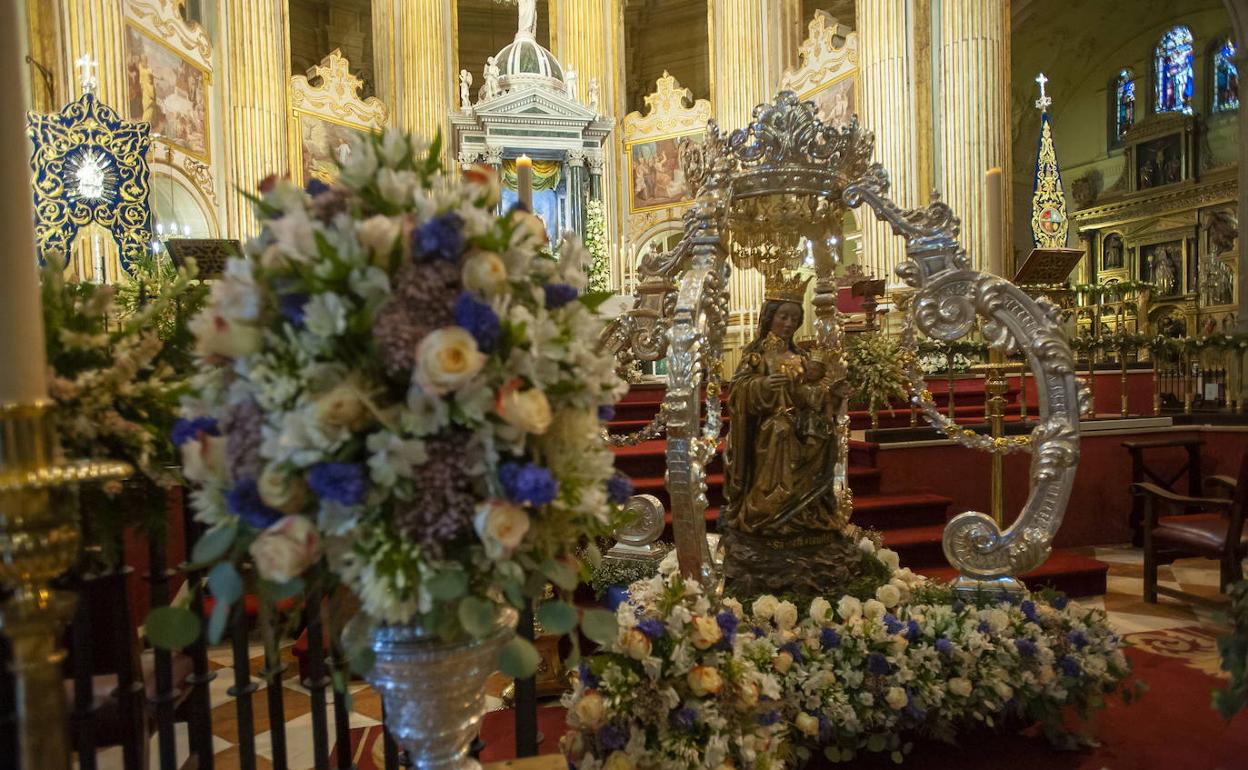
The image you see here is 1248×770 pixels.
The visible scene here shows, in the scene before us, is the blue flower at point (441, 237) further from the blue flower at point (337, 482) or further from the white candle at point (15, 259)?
the white candle at point (15, 259)

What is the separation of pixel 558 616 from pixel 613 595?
104 inches

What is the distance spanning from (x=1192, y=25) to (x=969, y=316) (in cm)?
1847

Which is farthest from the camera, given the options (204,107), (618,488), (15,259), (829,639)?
(204,107)

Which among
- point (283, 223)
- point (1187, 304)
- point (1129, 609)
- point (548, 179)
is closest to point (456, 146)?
point (548, 179)

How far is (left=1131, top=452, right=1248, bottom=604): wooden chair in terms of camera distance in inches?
167

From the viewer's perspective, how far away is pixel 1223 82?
15.7m

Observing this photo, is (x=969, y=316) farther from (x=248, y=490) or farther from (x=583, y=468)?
(x=248, y=490)

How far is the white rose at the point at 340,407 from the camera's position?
1.02 meters

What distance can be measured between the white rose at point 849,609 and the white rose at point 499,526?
2191mm

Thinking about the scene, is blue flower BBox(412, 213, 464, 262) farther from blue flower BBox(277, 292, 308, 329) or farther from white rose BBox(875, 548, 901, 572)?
white rose BBox(875, 548, 901, 572)

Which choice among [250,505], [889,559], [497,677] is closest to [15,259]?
[250,505]

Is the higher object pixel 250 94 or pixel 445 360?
pixel 250 94

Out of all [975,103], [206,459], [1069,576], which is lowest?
[1069,576]

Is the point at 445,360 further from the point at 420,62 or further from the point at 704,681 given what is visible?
the point at 420,62
